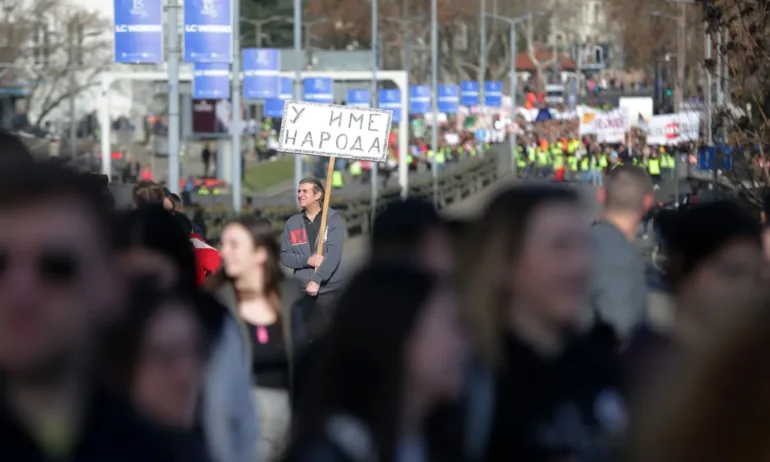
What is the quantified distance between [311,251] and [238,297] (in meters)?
5.47

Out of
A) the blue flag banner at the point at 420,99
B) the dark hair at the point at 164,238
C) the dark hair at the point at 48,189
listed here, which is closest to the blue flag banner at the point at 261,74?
the blue flag banner at the point at 420,99

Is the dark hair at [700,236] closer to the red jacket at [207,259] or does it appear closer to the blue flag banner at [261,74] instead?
the red jacket at [207,259]

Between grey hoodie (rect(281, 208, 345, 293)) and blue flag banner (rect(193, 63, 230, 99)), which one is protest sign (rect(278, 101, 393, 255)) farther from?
blue flag banner (rect(193, 63, 230, 99))

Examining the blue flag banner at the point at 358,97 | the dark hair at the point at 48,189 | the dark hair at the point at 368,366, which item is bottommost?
the dark hair at the point at 368,366

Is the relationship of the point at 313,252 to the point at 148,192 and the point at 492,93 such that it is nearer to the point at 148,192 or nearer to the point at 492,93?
the point at 148,192

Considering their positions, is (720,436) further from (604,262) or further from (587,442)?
(604,262)

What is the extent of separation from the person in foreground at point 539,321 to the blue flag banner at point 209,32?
18965 mm

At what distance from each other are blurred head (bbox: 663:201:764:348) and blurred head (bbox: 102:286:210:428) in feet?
4.37

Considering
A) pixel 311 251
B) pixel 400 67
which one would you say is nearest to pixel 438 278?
pixel 311 251

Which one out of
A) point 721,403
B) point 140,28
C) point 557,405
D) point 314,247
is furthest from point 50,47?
point 721,403

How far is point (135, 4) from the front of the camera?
68.5ft

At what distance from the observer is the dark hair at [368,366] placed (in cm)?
290

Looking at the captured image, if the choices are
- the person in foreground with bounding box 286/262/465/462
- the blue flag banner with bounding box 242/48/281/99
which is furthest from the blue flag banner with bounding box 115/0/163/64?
the person in foreground with bounding box 286/262/465/462

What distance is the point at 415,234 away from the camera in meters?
3.99
